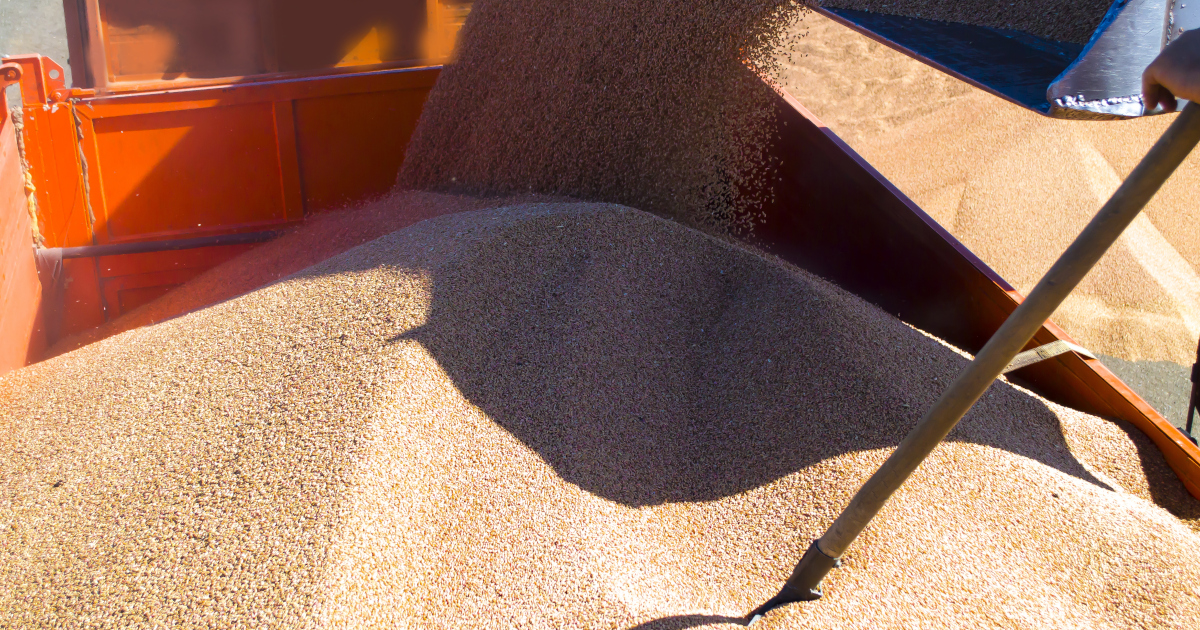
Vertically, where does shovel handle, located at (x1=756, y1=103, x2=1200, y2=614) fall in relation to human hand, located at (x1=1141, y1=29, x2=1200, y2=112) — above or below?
below

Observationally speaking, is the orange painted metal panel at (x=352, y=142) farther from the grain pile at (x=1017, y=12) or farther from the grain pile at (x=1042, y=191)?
the grain pile at (x=1017, y=12)

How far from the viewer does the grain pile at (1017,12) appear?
186 cm

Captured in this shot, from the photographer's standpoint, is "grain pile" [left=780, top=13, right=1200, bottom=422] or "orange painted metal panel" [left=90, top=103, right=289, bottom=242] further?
"grain pile" [left=780, top=13, right=1200, bottom=422]

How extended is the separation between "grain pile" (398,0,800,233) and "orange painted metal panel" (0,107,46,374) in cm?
144

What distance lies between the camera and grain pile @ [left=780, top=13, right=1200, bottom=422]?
3.08m

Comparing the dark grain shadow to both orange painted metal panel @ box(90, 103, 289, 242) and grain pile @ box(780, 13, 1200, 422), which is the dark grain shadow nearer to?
grain pile @ box(780, 13, 1200, 422)

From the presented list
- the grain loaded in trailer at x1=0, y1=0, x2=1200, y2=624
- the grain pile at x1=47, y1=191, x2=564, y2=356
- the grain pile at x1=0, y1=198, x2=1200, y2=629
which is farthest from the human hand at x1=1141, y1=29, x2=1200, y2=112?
the grain pile at x1=47, y1=191, x2=564, y2=356

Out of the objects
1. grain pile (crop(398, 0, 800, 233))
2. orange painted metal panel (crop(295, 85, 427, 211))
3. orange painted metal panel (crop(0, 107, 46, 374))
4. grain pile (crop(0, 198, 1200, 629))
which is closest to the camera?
grain pile (crop(0, 198, 1200, 629))

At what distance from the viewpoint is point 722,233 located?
9.14 ft

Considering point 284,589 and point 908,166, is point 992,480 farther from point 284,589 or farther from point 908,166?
point 908,166

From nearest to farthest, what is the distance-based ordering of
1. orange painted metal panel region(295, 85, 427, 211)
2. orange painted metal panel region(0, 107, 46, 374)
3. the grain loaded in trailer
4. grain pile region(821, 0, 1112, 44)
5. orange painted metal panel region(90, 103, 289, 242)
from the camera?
grain pile region(821, 0, 1112, 44), orange painted metal panel region(0, 107, 46, 374), the grain loaded in trailer, orange painted metal panel region(90, 103, 289, 242), orange painted metal panel region(295, 85, 427, 211)

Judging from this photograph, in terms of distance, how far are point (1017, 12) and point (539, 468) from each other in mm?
1747

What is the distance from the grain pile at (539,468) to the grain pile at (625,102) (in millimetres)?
706

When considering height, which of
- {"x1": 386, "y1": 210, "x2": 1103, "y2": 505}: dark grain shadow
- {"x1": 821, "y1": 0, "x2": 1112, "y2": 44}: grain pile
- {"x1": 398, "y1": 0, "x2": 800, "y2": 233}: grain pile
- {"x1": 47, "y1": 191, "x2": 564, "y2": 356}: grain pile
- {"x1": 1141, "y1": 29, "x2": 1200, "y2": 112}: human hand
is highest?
{"x1": 1141, "y1": 29, "x2": 1200, "y2": 112}: human hand
